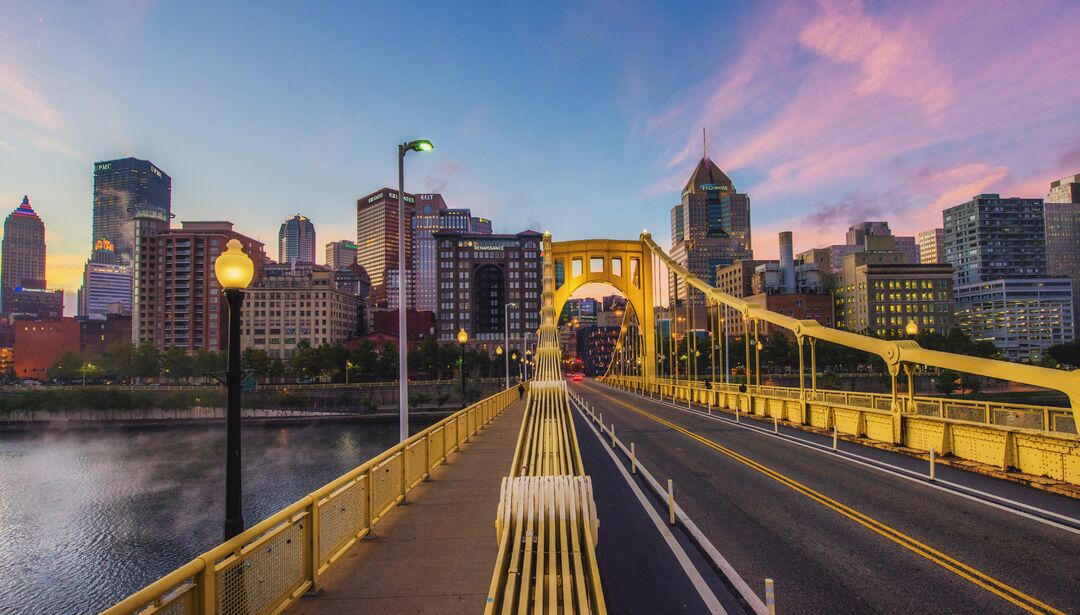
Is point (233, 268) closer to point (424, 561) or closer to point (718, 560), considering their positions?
point (424, 561)

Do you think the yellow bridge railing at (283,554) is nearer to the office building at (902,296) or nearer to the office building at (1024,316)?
the office building at (902,296)

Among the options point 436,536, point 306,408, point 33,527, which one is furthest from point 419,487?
point 306,408

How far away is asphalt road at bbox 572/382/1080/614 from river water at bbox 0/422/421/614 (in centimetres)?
3350

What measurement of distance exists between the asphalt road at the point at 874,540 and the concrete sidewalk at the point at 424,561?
3167 mm

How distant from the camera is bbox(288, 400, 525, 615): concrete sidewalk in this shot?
6.93m

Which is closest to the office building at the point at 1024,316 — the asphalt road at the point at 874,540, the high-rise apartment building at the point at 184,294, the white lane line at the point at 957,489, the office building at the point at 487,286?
the office building at the point at 487,286

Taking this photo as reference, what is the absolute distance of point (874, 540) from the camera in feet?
33.3

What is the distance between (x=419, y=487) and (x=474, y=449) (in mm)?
6028

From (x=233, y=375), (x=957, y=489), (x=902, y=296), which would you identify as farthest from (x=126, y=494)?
(x=902, y=296)

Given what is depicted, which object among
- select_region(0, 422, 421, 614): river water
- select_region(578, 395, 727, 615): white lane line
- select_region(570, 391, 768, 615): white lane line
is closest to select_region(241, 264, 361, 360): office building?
select_region(0, 422, 421, 614): river water

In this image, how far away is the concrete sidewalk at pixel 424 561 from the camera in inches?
273

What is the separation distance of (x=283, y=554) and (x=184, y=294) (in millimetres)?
166978

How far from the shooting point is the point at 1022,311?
175 meters

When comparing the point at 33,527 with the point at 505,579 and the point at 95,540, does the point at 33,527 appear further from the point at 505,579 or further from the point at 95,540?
the point at 505,579
